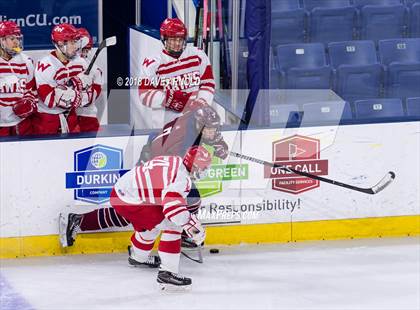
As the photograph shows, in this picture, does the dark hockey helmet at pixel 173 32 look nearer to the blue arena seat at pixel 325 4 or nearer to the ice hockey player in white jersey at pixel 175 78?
the ice hockey player in white jersey at pixel 175 78

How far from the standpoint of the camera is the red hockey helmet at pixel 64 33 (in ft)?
25.2

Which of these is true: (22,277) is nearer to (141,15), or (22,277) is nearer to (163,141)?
(163,141)

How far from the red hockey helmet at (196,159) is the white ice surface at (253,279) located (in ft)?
2.08

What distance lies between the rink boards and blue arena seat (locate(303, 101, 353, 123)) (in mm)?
359

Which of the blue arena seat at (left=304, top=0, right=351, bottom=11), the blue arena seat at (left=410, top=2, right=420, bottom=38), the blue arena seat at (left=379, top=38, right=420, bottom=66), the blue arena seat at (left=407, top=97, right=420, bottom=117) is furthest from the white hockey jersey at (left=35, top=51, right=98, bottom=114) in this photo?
the blue arena seat at (left=410, top=2, right=420, bottom=38)

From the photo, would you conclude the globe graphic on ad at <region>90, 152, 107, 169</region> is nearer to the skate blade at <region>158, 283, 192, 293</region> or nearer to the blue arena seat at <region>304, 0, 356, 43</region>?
the skate blade at <region>158, 283, 192, 293</region>

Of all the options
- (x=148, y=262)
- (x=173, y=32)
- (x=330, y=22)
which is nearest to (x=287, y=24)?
(x=330, y=22)

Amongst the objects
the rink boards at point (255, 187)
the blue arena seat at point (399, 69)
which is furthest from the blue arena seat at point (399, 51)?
the rink boards at point (255, 187)

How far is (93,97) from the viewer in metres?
8.05

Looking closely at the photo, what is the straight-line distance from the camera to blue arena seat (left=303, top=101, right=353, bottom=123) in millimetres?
8289

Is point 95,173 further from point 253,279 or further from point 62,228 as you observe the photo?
point 253,279

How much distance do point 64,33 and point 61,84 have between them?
31 cm

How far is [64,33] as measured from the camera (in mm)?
7684

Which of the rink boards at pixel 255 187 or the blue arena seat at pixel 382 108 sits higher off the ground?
the blue arena seat at pixel 382 108
